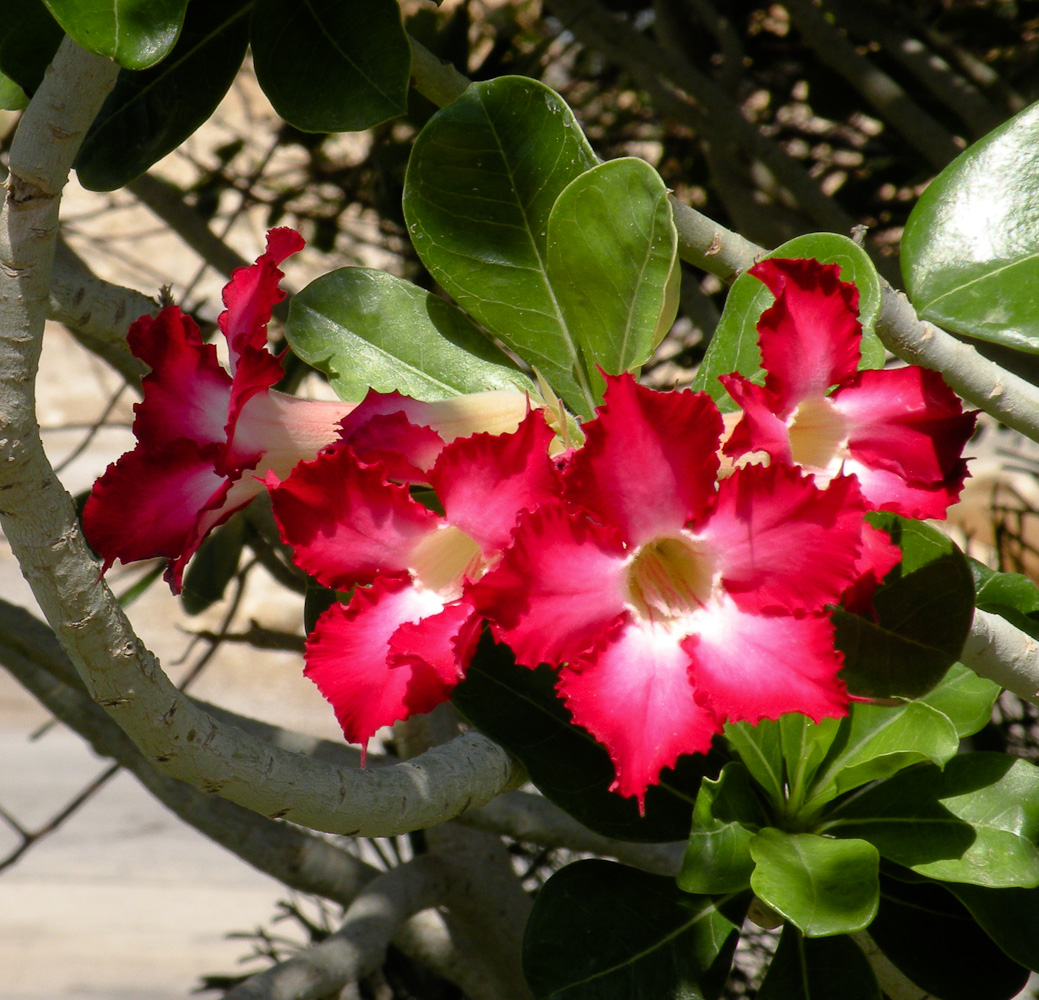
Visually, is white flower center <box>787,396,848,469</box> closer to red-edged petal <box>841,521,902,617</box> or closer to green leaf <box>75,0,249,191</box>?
red-edged petal <box>841,521,902,617</box>

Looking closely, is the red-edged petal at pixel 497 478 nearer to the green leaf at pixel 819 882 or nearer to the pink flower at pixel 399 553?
the pink flower at pixel 399 553

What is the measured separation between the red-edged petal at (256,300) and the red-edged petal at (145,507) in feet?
0.17

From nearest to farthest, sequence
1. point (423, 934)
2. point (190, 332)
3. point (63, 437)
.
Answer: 1. point (190, 332)
2. point (423, 934)
3. point (63, 437)

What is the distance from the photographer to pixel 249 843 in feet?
3.85

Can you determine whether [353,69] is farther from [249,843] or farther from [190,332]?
[249,843]

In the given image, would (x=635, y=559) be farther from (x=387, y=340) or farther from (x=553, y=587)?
(x=387, y=340)

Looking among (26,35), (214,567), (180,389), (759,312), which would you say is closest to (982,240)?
(759,312)

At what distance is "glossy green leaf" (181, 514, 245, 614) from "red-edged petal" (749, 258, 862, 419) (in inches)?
38.9

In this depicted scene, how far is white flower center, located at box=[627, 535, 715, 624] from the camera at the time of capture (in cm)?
47

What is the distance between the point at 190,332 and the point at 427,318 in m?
0.18

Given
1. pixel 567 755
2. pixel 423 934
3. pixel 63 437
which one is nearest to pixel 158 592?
pixel 63 437

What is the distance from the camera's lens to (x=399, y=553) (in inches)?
19.5

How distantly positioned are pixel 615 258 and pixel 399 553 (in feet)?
0.63

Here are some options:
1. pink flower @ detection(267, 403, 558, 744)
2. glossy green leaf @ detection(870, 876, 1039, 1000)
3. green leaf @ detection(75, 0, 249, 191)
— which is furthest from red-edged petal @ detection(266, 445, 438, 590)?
Result: glossy green leaf @ detection(870, 876, 1039, 1000)
